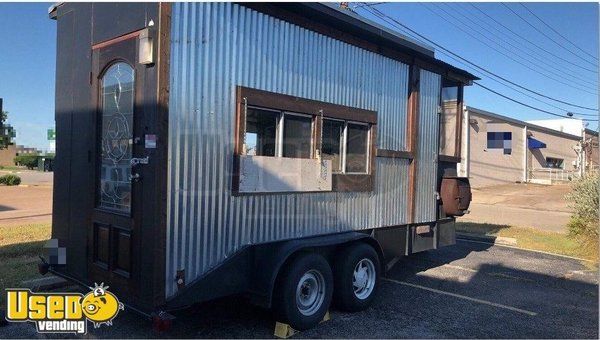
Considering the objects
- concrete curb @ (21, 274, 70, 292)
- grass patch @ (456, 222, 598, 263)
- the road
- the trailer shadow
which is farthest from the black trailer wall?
the road

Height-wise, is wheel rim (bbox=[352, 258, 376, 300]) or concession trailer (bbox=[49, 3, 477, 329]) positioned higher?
concession trailer (bbox=[49, 3, 477, 329])

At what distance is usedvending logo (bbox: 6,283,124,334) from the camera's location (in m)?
4.56

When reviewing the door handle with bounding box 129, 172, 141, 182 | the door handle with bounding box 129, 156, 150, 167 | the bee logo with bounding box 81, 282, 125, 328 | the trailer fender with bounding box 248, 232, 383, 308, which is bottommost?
the bee logo with bounding box 81, 282, 125, 328

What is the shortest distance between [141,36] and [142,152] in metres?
1.03

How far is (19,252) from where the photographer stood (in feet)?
25.9

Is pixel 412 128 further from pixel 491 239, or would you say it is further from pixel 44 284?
pixel 491 239

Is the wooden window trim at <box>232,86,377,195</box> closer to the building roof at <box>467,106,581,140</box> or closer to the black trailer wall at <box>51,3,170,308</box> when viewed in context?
the black trailer wall at <box>51,3,170,308</box>

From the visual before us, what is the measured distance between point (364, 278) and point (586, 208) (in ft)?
24.9

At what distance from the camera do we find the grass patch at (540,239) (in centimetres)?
1029

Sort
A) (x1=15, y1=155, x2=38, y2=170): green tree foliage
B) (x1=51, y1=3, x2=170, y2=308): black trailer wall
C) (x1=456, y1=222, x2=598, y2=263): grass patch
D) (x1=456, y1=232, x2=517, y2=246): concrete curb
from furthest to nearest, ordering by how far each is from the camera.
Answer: (x1=15, y1=155, x2=38, y2=170): green tree foliage → (x1=456, y1=232, x2=517, y2=246): concrete curb → (x1=456, y1=222, x2=598, y2=263): grass patch → (x1=51, y1=3, x2=170, y2=308): black trailer wall

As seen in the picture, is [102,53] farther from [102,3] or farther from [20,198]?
[20,198]

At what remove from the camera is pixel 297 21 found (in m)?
5.38

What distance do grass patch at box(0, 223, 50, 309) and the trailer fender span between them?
2894 millimetres

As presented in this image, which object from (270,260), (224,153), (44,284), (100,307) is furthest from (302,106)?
(44,284)
